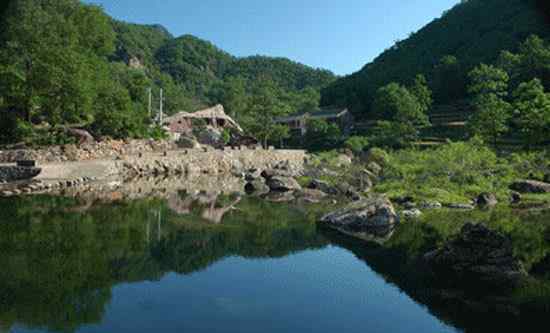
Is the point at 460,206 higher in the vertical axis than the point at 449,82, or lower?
lower

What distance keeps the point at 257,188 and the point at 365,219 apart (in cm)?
1119

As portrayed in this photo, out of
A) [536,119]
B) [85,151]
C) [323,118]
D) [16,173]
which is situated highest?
[323,118]

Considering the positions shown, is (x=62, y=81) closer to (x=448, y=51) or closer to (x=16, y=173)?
(x=16, y=173)

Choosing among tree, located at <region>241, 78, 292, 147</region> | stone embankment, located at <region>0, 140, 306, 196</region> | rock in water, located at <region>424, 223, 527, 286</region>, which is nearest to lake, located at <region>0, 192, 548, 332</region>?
rock in water, located at <region>424, 223, 527, 286</region>

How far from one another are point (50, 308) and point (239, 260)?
177 inches

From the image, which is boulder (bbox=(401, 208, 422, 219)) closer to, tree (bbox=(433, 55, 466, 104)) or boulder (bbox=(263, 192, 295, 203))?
boulder (bbox=(263, 192, 295, 203))

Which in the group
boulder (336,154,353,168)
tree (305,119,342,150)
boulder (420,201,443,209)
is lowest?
boulder (420,201,443,209)

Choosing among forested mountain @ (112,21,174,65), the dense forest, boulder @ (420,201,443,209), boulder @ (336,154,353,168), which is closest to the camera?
boulder @ (420,201,443,209)

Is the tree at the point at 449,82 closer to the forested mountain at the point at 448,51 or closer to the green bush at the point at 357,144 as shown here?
the forested mountain at the point at 448,51

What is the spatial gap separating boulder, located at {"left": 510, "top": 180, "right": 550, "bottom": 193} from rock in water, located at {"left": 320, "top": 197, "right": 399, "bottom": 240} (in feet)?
27.9

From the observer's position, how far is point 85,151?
2628 cm

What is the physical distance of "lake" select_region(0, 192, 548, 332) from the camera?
6750mm

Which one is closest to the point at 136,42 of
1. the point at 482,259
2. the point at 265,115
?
the point at 265,115

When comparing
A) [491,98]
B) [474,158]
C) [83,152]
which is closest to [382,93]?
[491,98]
